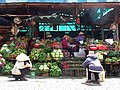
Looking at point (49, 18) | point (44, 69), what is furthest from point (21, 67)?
point (49, 18)

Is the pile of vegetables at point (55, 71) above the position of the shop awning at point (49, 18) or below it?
below

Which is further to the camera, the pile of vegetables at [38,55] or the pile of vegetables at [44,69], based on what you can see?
the pile of vegetables at [38,55]

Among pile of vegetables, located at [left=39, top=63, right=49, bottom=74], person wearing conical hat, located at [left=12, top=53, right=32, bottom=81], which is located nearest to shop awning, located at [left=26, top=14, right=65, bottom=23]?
pile of vegetables, located at [left=39, top=63, right=49, bottom=74]

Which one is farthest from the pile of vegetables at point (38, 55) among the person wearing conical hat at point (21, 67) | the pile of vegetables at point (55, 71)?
the person wearing conical hat at point (21, 67)

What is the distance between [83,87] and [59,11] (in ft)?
30.6

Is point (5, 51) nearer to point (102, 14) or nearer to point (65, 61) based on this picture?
point (65, 61)

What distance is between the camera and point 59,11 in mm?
19406

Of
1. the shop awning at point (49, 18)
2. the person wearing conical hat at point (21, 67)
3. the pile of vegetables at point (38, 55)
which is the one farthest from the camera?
the shop awning at point (49, 18)

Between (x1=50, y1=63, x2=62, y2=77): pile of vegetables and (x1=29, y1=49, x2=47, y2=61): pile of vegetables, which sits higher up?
(x1=29, y1=49, x2=47, y2=61): pile of vegetables

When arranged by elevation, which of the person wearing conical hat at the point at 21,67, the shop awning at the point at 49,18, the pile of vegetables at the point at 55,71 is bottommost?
the pile of vegetables at the point at 55,71

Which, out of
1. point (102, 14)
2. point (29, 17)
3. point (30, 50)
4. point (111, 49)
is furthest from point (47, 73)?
point (102, 14)

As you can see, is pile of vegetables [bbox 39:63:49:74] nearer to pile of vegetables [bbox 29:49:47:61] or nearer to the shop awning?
pile of vegetables [bbox 29:49:47:61]

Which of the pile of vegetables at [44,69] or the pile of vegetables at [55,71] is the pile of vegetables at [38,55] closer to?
the pile of vegetables at [44,69]

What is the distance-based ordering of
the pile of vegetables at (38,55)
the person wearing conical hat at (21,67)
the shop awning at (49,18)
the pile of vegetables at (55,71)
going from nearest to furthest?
1. the person wearing conical hat at (21,67)
2. the pile of vegetables at (55,71)
3. the pile of vegetables at (38,55)
4. the shop awning at (49,18)
